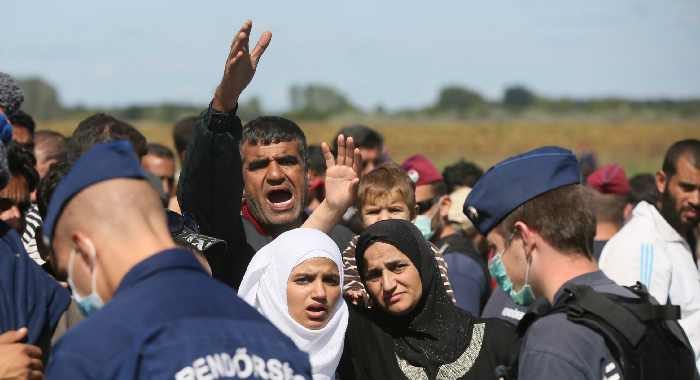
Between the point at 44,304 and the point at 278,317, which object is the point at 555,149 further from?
the point at 44,304

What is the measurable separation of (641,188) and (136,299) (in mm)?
9577

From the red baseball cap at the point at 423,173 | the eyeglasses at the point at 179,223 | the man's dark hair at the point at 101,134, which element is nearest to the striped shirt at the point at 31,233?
the man's dark hair at the point at 101,134

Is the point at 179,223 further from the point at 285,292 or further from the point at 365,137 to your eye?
the point at 365,137

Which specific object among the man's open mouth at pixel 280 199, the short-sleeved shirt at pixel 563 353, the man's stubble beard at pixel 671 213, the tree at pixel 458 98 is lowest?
the tree at pixel 458 98

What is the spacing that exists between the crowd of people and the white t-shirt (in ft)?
0.04

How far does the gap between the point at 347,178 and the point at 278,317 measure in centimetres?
82

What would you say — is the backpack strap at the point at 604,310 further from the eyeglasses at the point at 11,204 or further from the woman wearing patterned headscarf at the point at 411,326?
the eyeglasses at the point at 11,204

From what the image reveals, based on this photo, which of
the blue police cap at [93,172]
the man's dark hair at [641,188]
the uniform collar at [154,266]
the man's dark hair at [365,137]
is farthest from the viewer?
the man's dark hair at [641,188]

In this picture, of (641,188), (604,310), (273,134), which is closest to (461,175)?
(641,188)

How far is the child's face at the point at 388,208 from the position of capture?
21.8 ft

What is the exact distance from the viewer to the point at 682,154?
7715 millimetres

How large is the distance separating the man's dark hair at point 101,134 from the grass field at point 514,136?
4421 centimetres

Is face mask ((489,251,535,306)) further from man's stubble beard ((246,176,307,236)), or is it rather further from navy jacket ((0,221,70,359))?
navy jacket ((0,221,70,359))

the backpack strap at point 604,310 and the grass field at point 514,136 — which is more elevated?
the backpack strap at point 604,310
